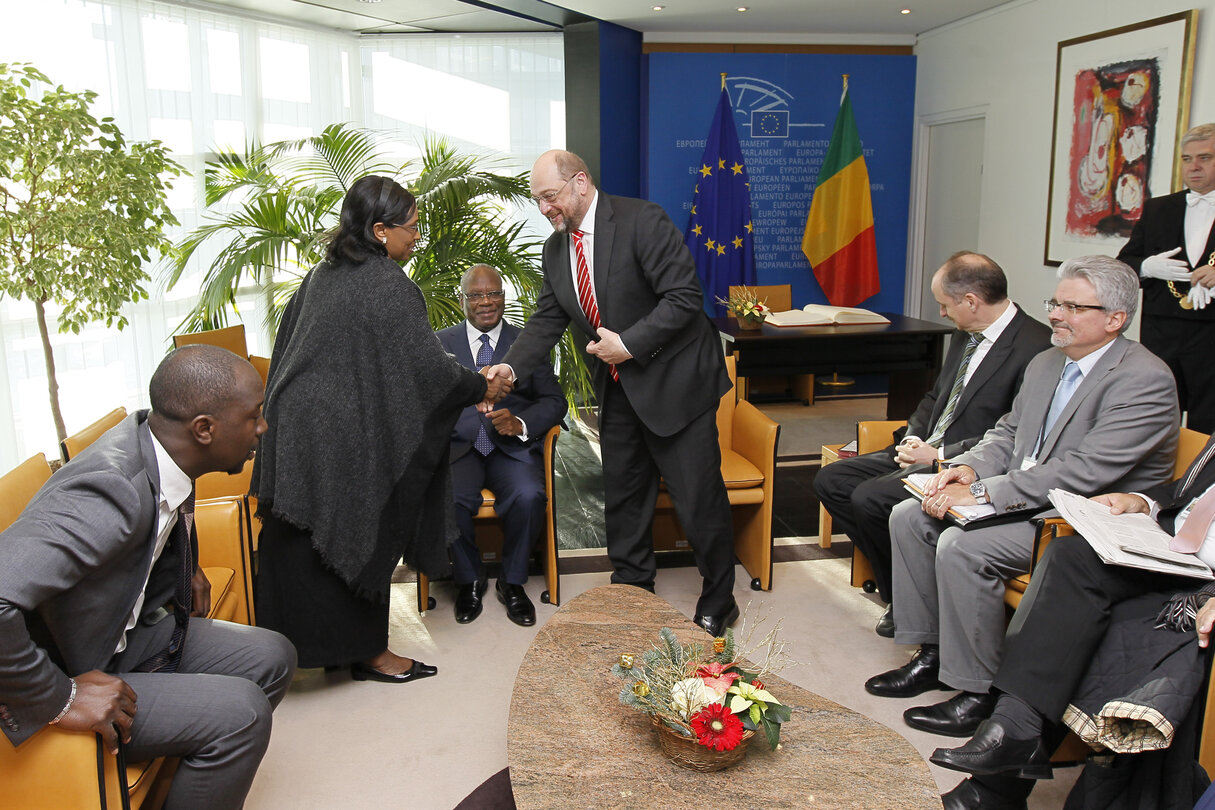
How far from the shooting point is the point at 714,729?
181cm

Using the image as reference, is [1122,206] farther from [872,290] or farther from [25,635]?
[25,635]

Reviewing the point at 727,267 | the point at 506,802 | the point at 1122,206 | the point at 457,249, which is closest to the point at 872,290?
the point at 727,267

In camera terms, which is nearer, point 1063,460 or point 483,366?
point 1063,460

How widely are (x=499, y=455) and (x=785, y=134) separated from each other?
471cm

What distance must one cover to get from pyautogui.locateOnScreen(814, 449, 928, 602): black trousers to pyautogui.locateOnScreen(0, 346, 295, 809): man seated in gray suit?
Answer: 2.04 meters

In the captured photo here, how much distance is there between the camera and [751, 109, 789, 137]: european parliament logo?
730 cm

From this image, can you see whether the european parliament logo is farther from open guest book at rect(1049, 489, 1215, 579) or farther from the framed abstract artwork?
open guest book at rect(1049, 489, 1215, 579)

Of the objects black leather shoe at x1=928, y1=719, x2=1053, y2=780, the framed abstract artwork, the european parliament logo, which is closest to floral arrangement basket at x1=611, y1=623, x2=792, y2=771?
black leather shoe at x1=928, y1=719, x2=1053, y2=780

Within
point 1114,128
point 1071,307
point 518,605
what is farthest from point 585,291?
point 1114,128

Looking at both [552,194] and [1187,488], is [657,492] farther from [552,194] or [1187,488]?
[1187,488]

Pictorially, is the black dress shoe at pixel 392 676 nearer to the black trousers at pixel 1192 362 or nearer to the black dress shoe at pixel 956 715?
the black dress shoe at pixel 956 715

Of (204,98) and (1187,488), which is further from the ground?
(204,98)

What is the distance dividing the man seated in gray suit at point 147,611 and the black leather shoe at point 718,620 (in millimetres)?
1557

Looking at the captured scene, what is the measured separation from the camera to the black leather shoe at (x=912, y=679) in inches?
117
